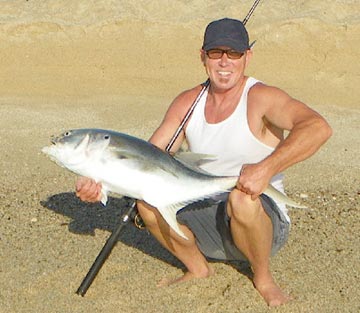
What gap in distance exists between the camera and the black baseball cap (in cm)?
416

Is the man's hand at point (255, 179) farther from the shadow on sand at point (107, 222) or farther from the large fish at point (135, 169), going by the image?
the shadow on sand at point (107, 222)

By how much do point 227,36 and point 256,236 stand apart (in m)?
1.00

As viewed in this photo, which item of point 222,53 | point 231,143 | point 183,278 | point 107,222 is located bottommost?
point 107,222

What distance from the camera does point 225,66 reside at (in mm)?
4258

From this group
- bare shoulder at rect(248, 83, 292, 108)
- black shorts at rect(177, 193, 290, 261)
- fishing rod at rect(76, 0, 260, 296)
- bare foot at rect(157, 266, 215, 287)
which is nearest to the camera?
bare shoulder at rect(248, 83, 292, 108)

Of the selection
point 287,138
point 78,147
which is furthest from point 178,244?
point 78,147

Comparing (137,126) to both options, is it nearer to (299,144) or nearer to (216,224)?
(216,224)

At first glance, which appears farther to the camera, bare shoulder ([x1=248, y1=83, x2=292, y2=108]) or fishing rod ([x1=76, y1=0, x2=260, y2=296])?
fishing rod ([x1=76, y1=0, x2=260, y2=296])

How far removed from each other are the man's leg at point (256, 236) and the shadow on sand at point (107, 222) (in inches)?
10.5

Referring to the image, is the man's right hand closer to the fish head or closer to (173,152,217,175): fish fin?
the fish head

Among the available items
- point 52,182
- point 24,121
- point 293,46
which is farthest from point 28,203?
point 293,46

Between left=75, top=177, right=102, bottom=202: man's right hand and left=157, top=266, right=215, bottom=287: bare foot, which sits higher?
left=75, top=177, right=102, bottom=202: man's right hand

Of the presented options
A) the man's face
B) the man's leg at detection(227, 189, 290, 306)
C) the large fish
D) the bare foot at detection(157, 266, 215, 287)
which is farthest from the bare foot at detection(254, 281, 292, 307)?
the man's face

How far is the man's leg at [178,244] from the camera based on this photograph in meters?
4.30
